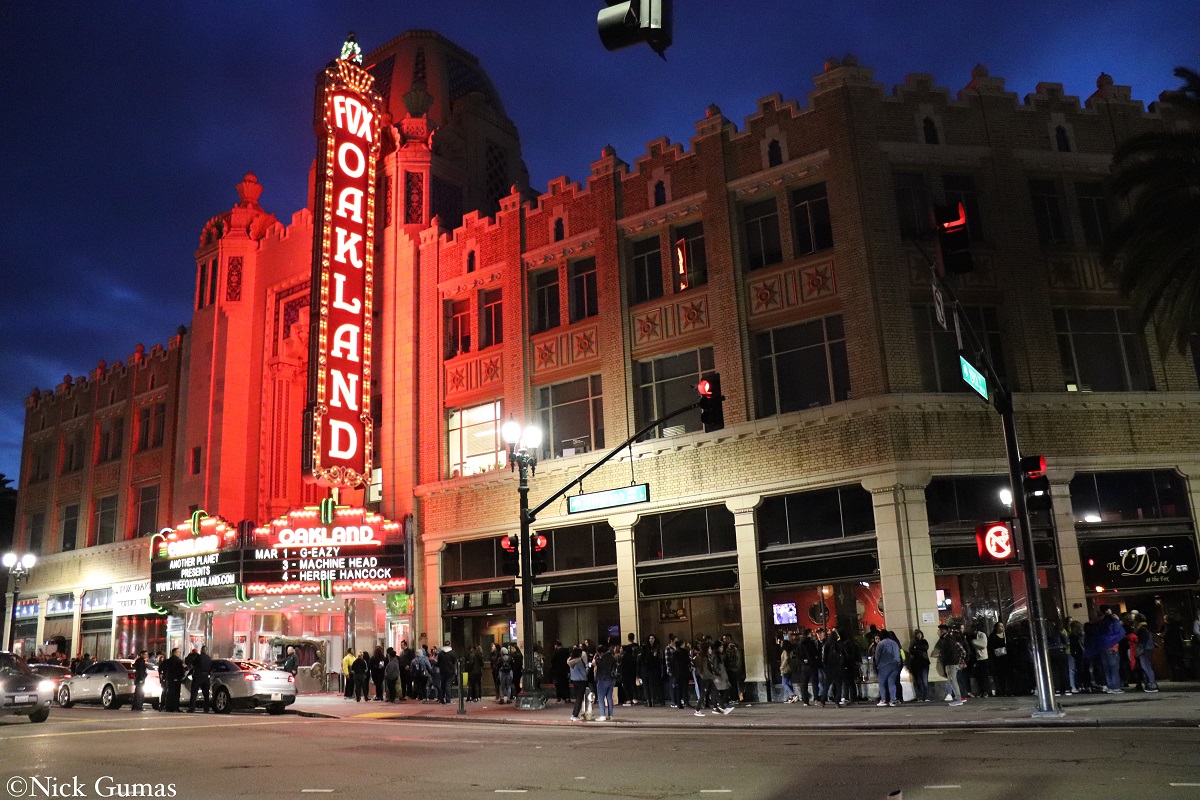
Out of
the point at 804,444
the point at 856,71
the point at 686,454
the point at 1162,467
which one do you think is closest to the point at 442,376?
the point at 686,454

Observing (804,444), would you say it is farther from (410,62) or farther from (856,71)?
(410,62)

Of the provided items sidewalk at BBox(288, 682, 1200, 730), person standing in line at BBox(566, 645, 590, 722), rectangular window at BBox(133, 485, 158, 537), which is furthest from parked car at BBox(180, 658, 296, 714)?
rectangular window at BBox(133, 485, 158, 537)

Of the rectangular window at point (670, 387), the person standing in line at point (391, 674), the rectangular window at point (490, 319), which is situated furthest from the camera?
the rectangular window at point (490, 319)

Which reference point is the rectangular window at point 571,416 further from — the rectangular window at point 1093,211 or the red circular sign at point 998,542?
the red circular sign at point 998,542

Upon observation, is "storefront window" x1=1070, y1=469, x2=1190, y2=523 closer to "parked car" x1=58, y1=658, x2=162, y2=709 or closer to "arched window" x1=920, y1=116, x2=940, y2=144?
"arched window" x1=920, y1=116, x2=940, y2=144

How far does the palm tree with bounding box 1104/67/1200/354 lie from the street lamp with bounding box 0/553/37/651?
4832cm

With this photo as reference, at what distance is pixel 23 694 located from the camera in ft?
78.3

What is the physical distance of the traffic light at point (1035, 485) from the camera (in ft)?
58.7

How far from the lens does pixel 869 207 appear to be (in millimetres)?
26500

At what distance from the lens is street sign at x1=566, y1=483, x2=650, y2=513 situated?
27.5 metres

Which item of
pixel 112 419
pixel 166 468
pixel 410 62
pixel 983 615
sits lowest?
pixel 983 615

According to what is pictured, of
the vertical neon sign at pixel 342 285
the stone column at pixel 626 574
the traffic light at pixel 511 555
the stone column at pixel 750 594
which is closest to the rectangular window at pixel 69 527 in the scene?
the vertical neon sign at pixel 342 285

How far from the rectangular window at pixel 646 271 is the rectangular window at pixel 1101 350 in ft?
38.1

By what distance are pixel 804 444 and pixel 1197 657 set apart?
1042 centimetres
